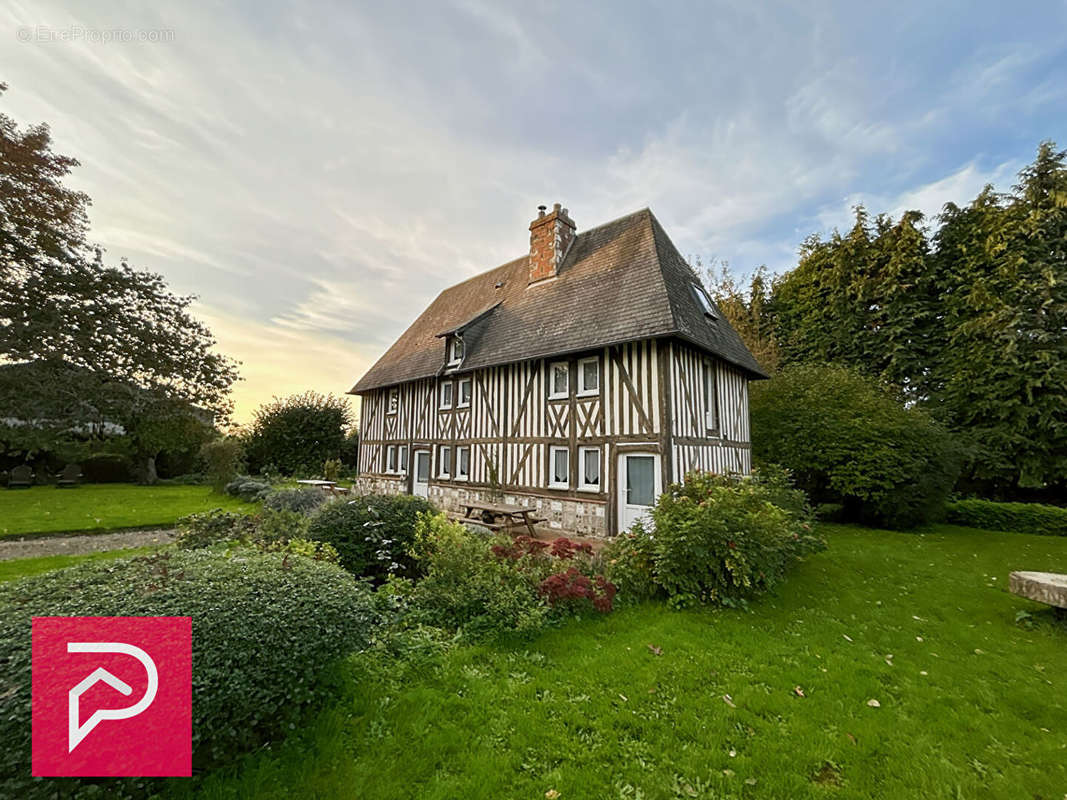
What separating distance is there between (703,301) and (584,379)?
14.1 ft

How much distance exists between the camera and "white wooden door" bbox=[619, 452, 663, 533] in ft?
31.5

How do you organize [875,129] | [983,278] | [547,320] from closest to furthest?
[875,129], [547,320], [983,278]

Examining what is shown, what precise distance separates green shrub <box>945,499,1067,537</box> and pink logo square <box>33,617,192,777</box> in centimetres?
1886

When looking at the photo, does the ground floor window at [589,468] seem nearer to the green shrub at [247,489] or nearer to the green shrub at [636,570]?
the green shrub at [636,570]

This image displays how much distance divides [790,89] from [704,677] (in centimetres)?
973

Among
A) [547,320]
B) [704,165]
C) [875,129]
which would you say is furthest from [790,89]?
[547,320]

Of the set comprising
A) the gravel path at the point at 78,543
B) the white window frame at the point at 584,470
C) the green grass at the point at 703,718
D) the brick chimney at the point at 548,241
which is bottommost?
the green grass at the point at 703,718

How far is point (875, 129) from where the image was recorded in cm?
927

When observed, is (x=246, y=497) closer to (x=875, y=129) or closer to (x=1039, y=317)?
(x=875, y=129)

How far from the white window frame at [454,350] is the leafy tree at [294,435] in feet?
49.4

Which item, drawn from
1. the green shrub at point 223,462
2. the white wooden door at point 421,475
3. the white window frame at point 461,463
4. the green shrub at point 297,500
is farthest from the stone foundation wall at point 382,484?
the green shrub at point 223,462

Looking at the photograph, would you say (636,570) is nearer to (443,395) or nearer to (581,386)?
(581,386)

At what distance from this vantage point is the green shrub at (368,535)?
655 cm

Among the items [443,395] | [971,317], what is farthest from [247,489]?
[971,317]
